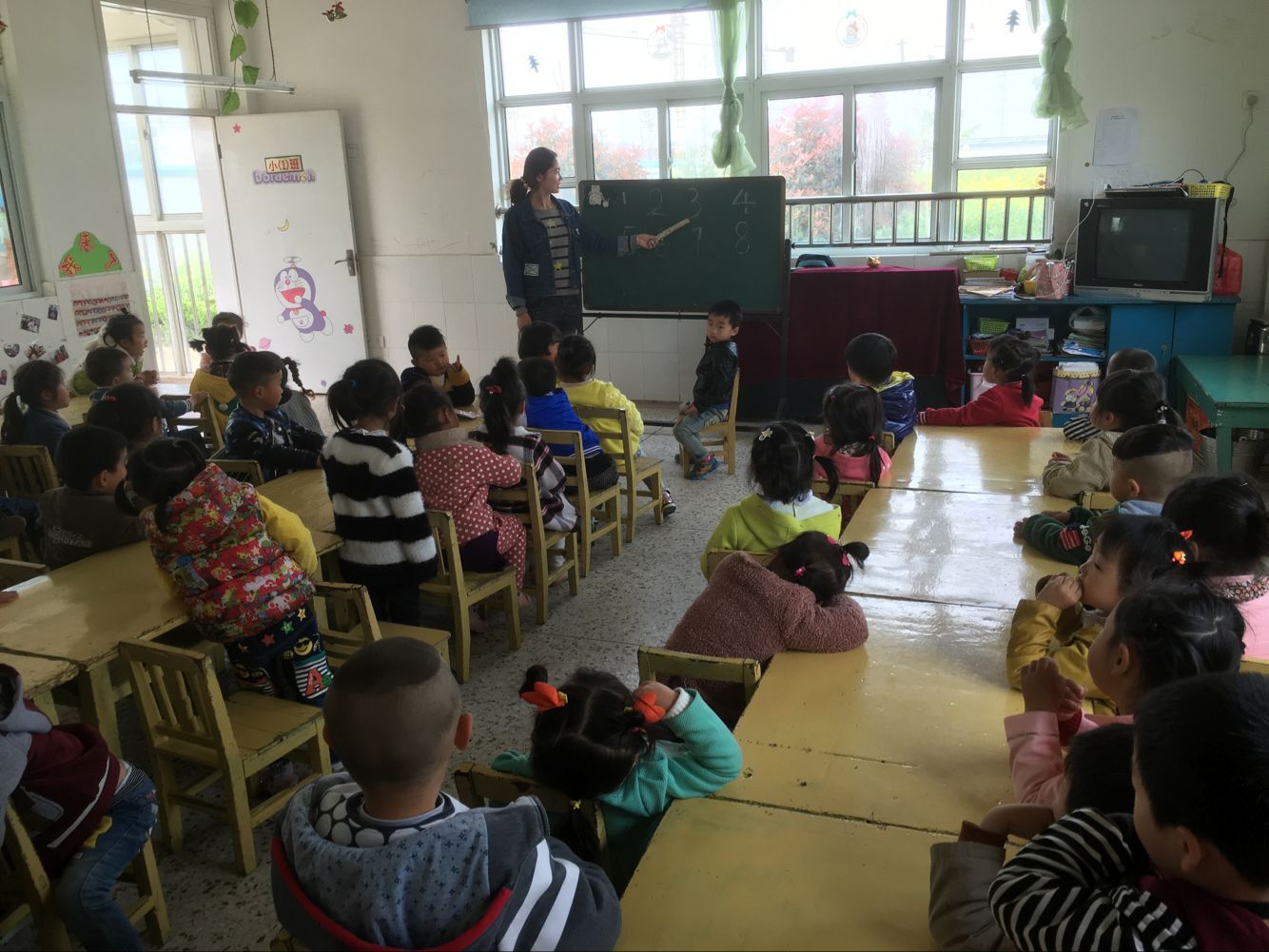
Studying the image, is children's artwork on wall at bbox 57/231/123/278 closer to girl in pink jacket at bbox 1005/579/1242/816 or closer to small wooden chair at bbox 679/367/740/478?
small wooden chair at bbox 679/367/740/478

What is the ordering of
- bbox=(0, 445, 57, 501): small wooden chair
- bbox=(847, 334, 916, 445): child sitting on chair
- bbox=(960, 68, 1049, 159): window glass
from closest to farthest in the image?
bbox=(0, 445, 57, 501): small wooden chair, bbox=(847, 334, 916, 445): child sitting on chair, bbox=(960, 68, 1049, 159): window glass

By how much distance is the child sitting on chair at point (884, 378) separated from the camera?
3.87 meters

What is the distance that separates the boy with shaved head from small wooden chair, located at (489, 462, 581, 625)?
6.65 feet

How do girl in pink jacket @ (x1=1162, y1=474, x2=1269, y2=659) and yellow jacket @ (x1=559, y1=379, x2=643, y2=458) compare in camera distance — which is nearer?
girl in pink jacket @ (x1=1162, y1=474, x2=1269, y2=659)

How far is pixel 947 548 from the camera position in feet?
8.24

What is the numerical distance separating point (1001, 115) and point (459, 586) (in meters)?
4.67

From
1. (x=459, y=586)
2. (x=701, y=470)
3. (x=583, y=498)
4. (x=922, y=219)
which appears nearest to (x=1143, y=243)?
(x=922, y=219)

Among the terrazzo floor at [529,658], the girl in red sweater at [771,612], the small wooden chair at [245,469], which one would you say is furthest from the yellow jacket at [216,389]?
the girl in red sweater at [771,612]

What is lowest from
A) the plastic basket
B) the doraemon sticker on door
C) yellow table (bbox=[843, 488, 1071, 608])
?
yellow table (bbox=[843, 488, 1071, 608])

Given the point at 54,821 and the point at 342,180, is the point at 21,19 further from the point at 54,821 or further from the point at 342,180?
the point at 54,821

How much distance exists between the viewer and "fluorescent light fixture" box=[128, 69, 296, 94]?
5.20m

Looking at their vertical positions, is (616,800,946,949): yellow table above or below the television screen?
below

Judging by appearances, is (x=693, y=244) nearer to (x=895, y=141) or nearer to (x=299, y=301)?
(x=895, y=141)

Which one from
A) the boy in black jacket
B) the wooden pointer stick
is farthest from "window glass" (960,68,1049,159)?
the boy in black jacket
